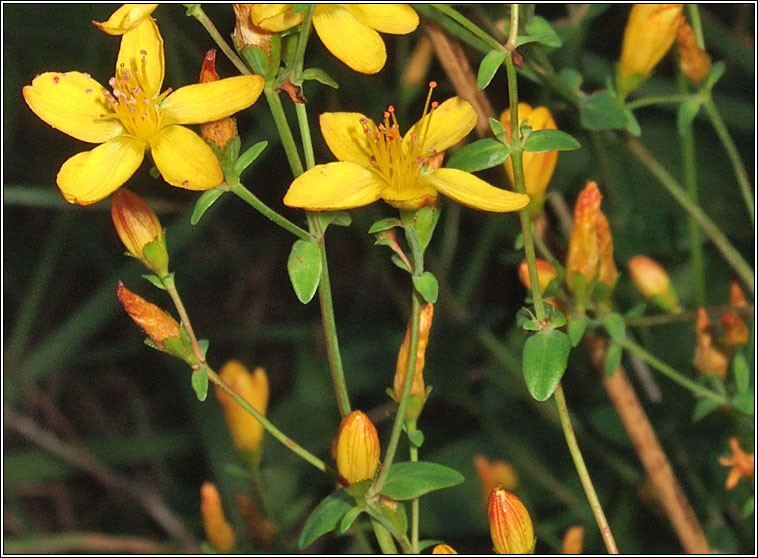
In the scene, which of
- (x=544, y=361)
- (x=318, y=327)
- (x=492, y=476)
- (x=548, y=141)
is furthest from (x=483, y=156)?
(x=318, y=327)

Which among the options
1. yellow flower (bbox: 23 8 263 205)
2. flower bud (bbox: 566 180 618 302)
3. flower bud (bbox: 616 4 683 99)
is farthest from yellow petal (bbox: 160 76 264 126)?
flower bud (bbox: 616 4 683 99)

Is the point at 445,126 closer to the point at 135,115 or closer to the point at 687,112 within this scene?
the point at 135,115

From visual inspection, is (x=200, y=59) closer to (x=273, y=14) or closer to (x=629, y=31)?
(x=629, y=31)

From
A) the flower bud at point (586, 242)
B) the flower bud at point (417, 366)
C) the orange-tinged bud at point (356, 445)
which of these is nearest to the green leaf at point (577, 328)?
the flower bud at point (586, 242)

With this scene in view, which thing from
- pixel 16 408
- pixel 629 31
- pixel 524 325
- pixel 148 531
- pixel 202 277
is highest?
pixel 629 31

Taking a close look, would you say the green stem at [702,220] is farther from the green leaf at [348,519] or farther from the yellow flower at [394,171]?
the green leaf at [348,519]

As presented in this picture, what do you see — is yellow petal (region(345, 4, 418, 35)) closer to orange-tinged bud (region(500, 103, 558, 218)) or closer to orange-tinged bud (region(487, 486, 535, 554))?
orange-tinged bud (region(500, 103, 558, 218))

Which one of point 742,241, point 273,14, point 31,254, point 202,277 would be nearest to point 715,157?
point 742,241
